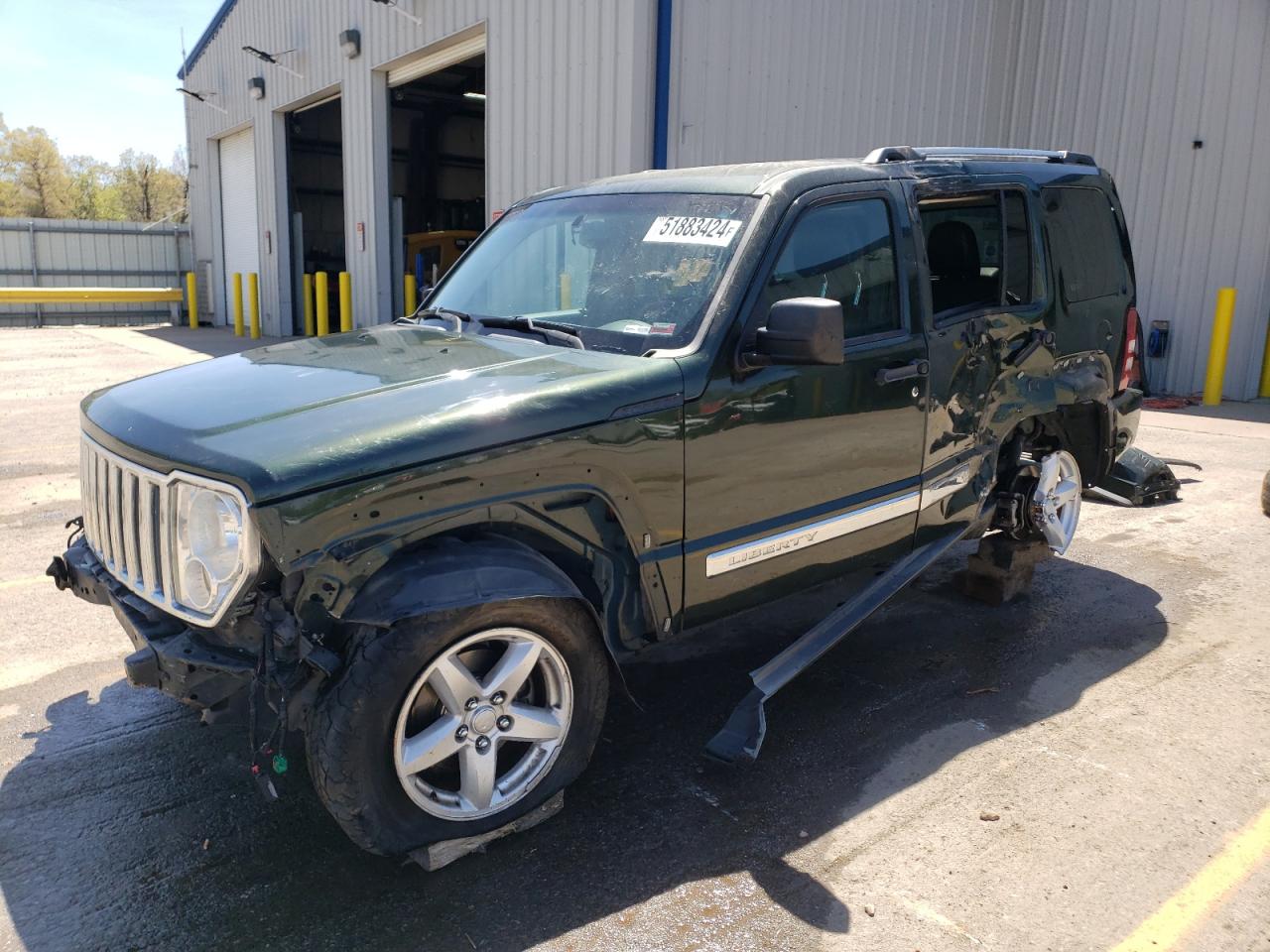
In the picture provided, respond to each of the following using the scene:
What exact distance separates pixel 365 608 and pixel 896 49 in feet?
39.7

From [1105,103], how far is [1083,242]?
10198mm

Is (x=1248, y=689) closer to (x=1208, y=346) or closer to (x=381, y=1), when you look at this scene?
(x=1208, y=346)

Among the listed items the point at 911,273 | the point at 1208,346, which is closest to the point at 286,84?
the point at 1208,346

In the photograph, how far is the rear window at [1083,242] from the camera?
4.82m

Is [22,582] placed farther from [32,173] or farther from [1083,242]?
[32,173]

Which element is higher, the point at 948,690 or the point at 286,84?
the point at 286,84

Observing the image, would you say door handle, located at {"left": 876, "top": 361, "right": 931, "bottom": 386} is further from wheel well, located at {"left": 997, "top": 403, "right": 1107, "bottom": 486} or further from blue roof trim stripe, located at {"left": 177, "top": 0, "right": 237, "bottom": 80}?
blue roof trim stripe, located at {"left": 177, "top": 0, "right": 237, "bottom": 80}

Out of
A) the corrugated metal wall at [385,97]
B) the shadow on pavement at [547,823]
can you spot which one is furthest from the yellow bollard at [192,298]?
the shadow on pavement at [547,823]

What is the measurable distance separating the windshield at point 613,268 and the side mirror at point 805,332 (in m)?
0.30

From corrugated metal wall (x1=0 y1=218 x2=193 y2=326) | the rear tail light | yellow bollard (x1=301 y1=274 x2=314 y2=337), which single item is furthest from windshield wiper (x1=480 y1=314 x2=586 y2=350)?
corrugated metal wall (x1=0 y1=218 x2=193 y2=326)

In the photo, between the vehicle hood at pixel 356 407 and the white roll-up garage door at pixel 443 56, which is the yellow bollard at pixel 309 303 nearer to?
the white roll-up garage door at pixel 443 56

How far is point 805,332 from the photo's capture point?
3.17 meters

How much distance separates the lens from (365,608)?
268 cm

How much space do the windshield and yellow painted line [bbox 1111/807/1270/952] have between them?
220 cm
